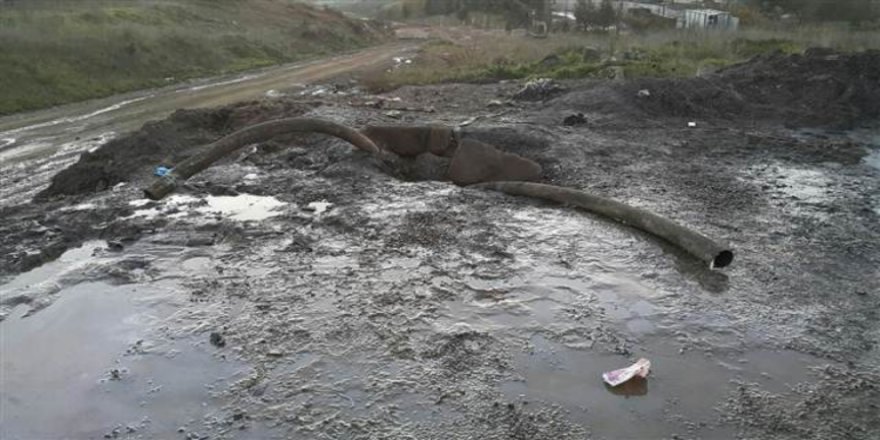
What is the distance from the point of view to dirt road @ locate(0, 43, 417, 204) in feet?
41.7

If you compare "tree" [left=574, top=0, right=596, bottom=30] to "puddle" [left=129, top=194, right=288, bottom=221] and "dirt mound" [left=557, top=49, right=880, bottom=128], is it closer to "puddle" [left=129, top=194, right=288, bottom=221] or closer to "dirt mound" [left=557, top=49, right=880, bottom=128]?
"dirt mound" [left=557, top=49, right=880, bottom=128]

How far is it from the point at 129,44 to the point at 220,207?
2058 cm

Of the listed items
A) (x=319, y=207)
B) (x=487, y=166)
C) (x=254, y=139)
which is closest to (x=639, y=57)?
(x=487, y=166)

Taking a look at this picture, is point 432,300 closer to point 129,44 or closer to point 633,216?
point 633,216

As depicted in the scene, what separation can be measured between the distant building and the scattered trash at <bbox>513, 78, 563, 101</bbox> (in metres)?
16.6

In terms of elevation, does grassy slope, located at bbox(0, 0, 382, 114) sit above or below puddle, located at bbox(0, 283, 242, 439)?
above

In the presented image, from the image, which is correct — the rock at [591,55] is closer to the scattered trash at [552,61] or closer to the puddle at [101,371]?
the scattered trash at [552,61]

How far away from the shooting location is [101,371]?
18.3 feet

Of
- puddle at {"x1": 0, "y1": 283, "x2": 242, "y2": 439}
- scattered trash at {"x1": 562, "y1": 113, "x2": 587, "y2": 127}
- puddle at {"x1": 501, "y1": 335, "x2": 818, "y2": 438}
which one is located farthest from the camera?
scattered trash at {"x1": 562, "y1": 113, "x2": 587, "y2": 127}

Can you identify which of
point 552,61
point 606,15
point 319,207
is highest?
point 606,15

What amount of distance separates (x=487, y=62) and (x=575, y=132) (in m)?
14.8

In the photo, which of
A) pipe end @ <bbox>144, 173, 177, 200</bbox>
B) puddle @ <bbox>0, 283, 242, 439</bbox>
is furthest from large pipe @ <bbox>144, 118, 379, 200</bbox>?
puddle @ <bbox>0, 283, 242, 439</bbox>

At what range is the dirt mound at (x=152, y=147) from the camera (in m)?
10.6

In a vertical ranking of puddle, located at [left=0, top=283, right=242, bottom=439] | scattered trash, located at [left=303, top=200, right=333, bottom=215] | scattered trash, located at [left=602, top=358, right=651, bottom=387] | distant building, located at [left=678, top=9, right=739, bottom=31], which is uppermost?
distant building, located at [left=678, top=9, right=739, bottom=31]
